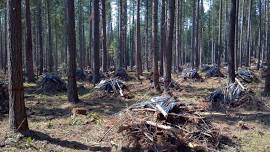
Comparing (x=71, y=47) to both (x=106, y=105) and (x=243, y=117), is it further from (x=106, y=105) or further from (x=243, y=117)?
(x=243, y=117)

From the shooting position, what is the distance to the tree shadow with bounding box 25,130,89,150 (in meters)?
9.66

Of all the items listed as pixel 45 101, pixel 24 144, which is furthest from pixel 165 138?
pixel 45 101

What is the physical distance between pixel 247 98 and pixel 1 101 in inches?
359

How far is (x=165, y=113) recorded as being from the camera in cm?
973

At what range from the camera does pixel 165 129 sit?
9492 millimetres

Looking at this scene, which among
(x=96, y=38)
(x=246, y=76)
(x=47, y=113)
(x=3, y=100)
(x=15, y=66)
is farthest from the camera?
(x=246, y=76)

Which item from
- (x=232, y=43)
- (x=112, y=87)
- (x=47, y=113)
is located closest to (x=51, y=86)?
(x=112, y=87)

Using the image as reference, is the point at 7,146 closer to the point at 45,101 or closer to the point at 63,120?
the point at 63,120

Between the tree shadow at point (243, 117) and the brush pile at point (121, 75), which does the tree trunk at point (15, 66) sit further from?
the brush pile at point (121, 75)

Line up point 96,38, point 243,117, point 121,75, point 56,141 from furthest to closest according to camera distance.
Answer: point 121,75 < point 96,38 < point 243,117 < point 56,141

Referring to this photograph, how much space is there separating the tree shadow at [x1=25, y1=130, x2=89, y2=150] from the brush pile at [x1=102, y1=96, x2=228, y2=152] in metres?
0.97

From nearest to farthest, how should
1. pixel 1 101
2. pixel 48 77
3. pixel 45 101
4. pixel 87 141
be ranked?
pixel 87 141
pixel 1 101
pixel 45 101
pixel 48 77

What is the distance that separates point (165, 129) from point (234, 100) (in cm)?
642

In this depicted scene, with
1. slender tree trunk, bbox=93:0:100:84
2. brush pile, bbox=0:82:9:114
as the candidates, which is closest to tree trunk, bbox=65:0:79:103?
brush pile, bbox=0:82:9:114
